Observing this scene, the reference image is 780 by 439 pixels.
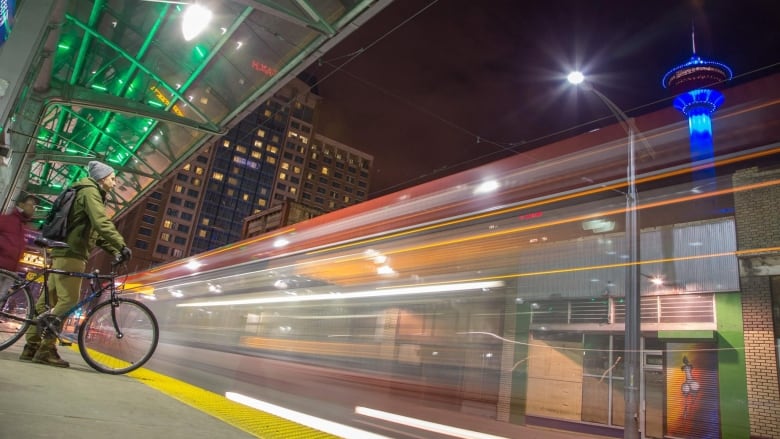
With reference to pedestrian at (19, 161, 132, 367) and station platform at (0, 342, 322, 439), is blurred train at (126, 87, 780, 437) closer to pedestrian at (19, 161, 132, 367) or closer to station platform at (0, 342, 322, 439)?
station platform at (0, 342, 322, 439)

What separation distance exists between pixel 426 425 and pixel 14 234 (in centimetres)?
499

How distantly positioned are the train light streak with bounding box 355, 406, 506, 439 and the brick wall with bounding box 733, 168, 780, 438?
6.51 ft

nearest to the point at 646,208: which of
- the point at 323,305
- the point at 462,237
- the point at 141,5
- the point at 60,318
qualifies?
the point at 462,237

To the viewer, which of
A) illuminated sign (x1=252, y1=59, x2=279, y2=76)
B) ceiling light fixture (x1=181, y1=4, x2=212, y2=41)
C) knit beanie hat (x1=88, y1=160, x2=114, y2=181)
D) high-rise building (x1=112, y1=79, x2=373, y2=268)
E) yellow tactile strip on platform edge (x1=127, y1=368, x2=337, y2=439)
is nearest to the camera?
yellow tactile strip on platform edge (x1=127, y1=368, x2=337, y2=439)

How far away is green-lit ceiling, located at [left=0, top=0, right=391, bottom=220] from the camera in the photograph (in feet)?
22.0

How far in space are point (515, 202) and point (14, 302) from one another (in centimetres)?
514

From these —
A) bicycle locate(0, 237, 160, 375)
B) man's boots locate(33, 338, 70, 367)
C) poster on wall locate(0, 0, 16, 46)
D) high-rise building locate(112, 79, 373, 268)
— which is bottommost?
man's boots locate(33, 338, 70, 367)

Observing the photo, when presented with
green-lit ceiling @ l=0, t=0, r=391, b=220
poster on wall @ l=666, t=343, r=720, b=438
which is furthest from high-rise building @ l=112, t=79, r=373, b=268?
poster on wall @ l=666, t=343, r=720, b=438

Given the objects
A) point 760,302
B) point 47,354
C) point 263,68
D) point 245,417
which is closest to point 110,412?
point 245,417

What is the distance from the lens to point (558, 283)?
13.0ft

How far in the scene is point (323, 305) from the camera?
6.58 metres

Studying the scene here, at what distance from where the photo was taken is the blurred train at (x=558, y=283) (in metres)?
3.52

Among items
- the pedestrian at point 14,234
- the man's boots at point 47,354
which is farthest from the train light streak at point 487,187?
the pedestrian at point 14,234

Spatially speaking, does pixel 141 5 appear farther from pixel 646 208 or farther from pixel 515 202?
pixel 646 208
